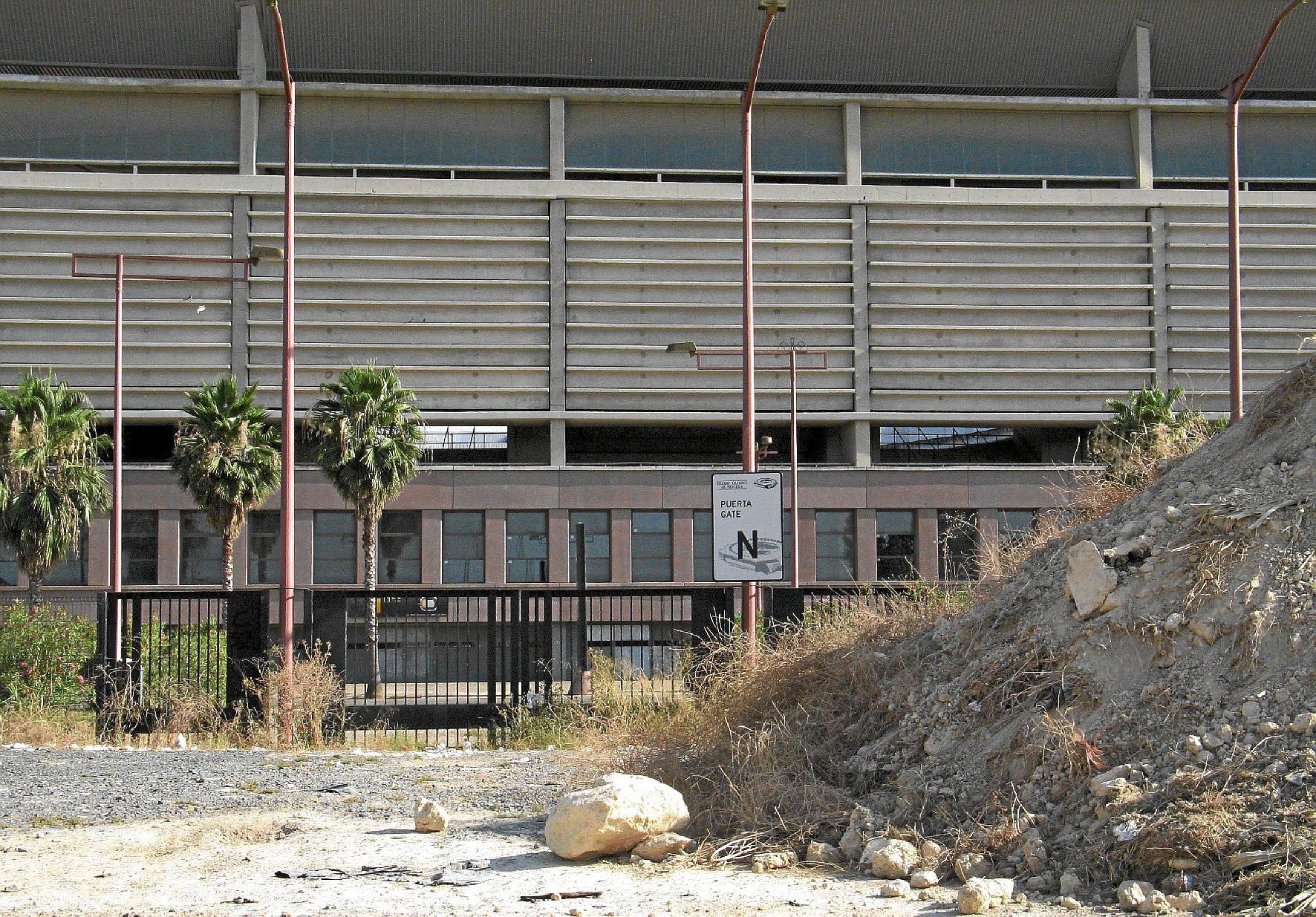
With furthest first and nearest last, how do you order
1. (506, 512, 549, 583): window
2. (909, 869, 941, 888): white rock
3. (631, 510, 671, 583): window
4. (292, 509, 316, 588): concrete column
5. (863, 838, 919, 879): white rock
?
1. (631, 510, 671, 583): window
2. (506, 512, 549, 583): window
3. (292, 509, 316, 588): concrete column
4. (863, 838, 919, 879): white rock
5. (909, 869, 941, 888): white rock

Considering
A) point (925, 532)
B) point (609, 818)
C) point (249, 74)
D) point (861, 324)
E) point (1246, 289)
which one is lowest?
point (609, 818)

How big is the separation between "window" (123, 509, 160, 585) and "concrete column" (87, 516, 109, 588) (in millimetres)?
681

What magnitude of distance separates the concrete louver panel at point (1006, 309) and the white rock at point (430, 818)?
43.4m

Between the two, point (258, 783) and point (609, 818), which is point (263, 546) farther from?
point (609, 818)

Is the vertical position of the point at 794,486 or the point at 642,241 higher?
the point at 642,241

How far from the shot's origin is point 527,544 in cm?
4891

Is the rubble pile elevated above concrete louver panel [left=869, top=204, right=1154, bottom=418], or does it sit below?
below

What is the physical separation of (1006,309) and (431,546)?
25.5 meters

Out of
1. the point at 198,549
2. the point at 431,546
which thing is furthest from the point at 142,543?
the point at 431,546

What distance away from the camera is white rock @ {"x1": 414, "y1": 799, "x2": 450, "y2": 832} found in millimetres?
9078

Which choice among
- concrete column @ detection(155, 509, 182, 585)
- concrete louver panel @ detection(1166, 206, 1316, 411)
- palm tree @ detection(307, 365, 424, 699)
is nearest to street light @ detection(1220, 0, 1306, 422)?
palm tree @ detection(307, 365, 424, 699)

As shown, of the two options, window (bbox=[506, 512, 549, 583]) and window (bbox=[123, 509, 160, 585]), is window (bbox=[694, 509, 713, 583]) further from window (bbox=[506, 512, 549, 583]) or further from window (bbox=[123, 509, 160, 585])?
window (bbox=[123, 509, 160, 585])

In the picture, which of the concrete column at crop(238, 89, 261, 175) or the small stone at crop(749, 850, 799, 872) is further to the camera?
the concrete column at crop(238, 89, 261, 175)

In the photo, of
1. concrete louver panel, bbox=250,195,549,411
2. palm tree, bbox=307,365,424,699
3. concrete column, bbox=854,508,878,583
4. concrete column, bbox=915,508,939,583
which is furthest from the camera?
concrete column, bbox=915,508,939,583
